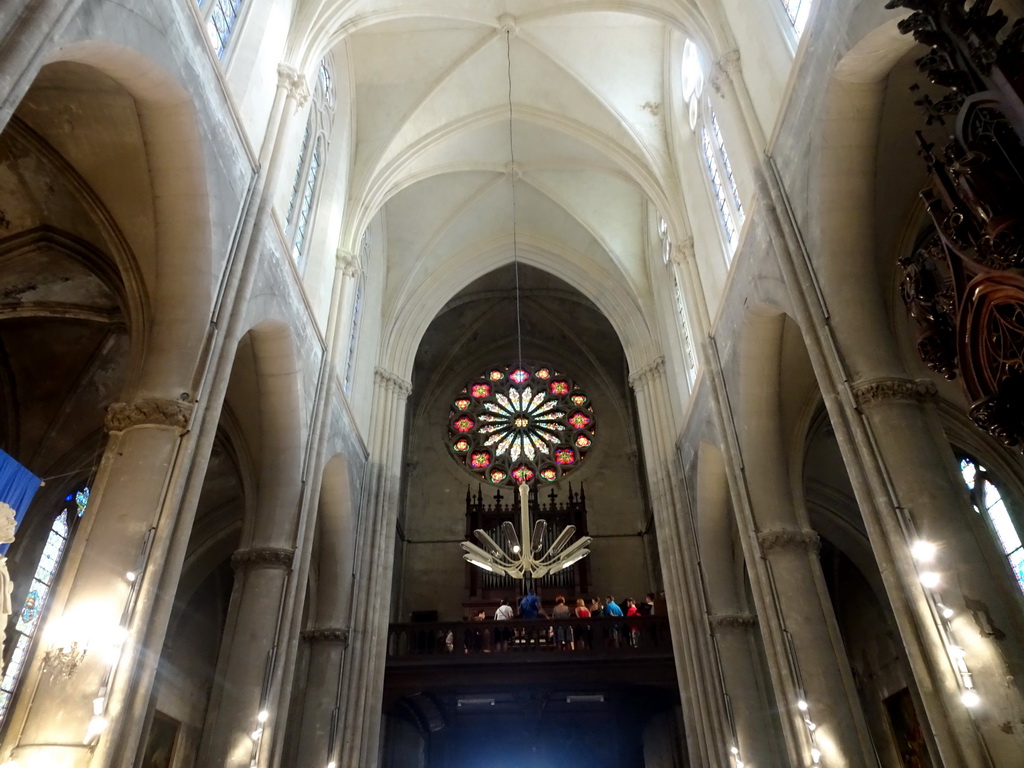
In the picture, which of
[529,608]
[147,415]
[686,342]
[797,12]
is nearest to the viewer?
[147,415]

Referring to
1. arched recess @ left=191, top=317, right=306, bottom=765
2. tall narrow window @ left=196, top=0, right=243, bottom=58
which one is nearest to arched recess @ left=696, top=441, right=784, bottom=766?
arched recess @ left=191, top=317, right=306, bottom=765

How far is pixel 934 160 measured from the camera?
15.9 feet

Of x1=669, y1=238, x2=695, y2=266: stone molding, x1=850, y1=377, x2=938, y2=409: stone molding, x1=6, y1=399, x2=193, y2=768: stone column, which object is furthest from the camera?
x1=669, y1=238, x2=695, y2=266: stone molding

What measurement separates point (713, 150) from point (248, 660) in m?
10.8

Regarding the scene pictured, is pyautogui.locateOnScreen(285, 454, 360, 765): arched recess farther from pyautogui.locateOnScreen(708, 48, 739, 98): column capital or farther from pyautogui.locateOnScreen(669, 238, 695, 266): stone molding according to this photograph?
pyautogui.locateOnScreen(708, 48, 739, 98): column capital

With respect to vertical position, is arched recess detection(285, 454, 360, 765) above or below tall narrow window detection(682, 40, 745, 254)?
below

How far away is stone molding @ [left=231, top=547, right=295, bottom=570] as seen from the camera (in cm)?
1097

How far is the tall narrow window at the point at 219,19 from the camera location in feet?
29.5

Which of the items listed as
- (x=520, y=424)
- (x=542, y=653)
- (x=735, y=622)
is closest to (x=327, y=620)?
(x=542, y=653)

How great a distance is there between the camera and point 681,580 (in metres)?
15.3

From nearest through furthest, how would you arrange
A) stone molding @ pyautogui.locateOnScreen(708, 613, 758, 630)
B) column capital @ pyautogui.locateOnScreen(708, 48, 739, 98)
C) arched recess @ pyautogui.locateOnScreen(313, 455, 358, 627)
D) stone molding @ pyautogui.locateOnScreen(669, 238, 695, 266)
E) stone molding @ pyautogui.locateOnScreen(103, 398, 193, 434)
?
stone molding @ pyautogui.locateOnScreen(103, 398, 193, 434) < column capital @ pyautogui.locateOnScreen(708, 48, 739, 98) < stone molding @ pyautogui.locateOnScreen(708, 613, 758, 630) < arched recess @ pyautogui.locateOnScreen(313, 455, 358, 627) < stone molding @ pyautogui.locateOnScreen(669, 238, 695, 266)

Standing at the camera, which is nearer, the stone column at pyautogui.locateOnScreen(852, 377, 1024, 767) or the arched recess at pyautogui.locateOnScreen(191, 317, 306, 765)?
the stone column at pyautogui.locateOnScreen(852, 377, 1024, 767)

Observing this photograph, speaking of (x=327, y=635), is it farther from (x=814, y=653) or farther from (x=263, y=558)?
(x=814, y=653)

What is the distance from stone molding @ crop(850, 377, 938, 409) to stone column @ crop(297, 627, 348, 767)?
10.3 metres
